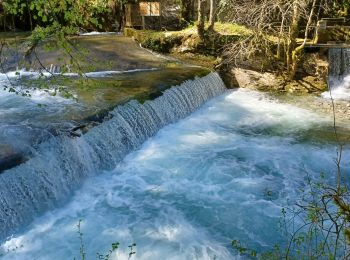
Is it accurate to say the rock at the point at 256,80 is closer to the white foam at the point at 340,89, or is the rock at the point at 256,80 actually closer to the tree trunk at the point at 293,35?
the tree trunk at the point at 293,35

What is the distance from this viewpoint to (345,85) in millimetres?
11641

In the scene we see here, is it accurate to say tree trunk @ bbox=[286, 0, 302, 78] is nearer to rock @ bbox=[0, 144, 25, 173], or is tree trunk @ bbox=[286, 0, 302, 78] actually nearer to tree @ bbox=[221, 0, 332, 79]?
tree @ bbox=[221, 0, 332, 79]

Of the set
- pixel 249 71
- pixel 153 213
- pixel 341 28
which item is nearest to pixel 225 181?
pixel 153 213

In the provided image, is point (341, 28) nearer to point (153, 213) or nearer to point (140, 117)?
point (140, 117)

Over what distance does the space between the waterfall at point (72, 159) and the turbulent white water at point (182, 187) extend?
0.09ft

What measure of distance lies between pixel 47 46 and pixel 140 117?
4.59 m

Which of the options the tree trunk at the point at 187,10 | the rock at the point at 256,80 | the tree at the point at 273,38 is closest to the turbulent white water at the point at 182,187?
the rock at the point at 256,80

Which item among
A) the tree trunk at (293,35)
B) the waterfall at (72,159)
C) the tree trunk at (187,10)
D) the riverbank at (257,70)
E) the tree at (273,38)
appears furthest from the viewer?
the tree trunk at (187,10)

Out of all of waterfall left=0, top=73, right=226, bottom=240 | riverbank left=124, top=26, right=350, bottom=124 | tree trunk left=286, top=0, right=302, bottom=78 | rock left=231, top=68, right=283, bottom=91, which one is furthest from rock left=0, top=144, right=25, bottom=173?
tree trunk left=286, top=0, right=302, bottom=78

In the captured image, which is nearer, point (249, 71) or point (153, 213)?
point (153, 213)

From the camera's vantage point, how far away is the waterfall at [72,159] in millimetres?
5211

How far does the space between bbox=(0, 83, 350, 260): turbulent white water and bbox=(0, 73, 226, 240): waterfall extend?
0.09 feet

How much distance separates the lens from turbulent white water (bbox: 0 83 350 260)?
5.01m

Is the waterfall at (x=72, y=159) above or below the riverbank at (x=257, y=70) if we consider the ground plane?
below
